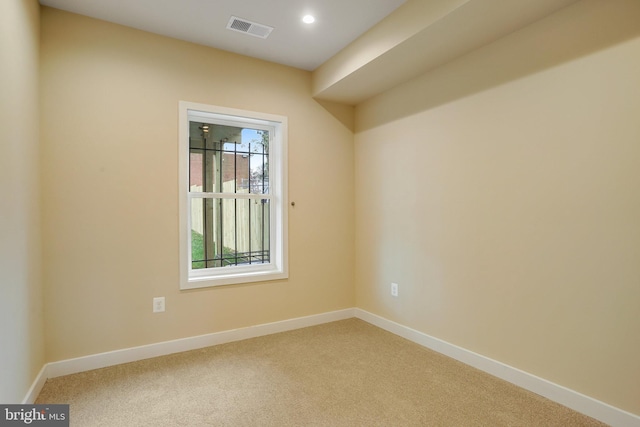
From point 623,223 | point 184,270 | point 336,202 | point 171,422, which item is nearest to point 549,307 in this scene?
point 623,223

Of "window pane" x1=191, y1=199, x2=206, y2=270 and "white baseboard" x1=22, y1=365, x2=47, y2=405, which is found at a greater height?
"window pane" x1=191, y1=199, x2=206, y2=270

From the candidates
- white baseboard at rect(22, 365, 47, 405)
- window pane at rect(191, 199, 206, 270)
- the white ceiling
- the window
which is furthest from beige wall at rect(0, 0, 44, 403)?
window pane at rect(191, 199, 206, 270)

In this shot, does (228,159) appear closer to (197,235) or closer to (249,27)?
(197,235)

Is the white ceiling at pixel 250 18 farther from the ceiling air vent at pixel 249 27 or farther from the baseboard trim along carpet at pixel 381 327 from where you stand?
the baseboard trim along carpet at pixel 381 327

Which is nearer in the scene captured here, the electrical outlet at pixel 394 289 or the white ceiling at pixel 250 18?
the white ceiling at pixel 250 18

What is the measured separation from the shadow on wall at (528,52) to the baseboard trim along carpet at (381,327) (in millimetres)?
2022

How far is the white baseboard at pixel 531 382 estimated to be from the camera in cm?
178

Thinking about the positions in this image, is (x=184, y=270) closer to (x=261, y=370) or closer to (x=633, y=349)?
(x=261, y=370)

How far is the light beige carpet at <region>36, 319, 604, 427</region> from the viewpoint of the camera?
186 cm

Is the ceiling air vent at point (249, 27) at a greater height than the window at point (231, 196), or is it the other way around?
the ceiling air vent at point (249, 27)

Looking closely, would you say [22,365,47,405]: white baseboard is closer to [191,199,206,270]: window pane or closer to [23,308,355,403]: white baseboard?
[23,308,355,403]: white baseboard

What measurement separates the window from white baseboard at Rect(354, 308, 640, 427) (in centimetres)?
145

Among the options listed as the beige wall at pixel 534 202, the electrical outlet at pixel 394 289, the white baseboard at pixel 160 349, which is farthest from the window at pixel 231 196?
the beige wall at pixel 534 202

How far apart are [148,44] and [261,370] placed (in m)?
2.76
